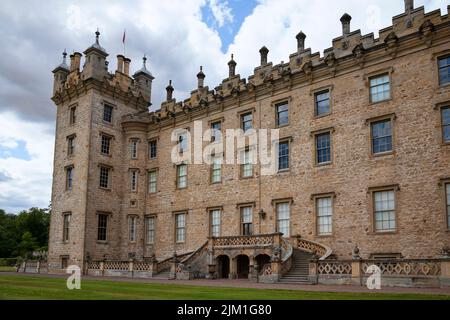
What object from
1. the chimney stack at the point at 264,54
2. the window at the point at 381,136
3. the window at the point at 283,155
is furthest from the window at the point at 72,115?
the window at the point at 381,136

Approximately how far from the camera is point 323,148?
83.4 feet

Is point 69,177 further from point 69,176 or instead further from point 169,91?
point 169,91

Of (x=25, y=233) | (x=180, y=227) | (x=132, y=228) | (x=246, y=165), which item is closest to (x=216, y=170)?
(x=246, y=165)

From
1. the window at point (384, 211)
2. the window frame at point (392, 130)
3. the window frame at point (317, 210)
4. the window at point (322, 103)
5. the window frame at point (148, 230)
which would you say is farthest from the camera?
the window frame at point (148, 230)

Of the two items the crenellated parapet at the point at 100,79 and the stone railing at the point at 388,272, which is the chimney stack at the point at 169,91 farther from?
the stone railing at the point at 388,272

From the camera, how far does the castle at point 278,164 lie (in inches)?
860

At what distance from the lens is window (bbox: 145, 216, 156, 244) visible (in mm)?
33406

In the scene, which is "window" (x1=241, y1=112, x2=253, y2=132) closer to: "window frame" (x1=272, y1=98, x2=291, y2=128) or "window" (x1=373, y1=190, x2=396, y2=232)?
"window frame" (x1=272, y1=98, x2=291, y2=128)

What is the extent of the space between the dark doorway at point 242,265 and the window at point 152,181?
1054 centimetres

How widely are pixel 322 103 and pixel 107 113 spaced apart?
1655 centimetres

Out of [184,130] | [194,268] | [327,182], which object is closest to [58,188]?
[184,130]

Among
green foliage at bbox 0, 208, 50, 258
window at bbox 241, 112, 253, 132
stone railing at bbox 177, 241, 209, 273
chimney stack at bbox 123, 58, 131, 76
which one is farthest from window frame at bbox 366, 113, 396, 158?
green foliage at bbox 0, 208, 50, 258

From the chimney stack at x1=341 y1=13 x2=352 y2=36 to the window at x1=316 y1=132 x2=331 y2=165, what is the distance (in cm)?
575

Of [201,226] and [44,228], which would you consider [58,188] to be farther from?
[44,228]
